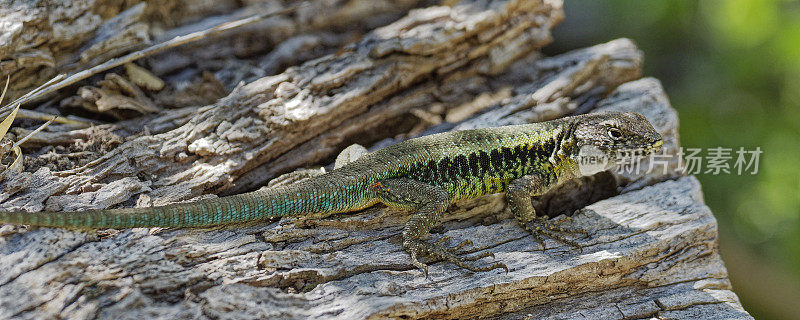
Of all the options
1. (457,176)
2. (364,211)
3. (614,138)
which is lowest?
(364,211)

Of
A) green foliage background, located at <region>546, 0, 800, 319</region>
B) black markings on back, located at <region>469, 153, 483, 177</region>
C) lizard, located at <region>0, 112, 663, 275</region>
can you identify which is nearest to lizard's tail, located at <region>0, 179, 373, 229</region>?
lizard, located at <region>0, 112, 663, 275</region>

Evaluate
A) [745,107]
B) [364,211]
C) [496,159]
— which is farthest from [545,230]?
[745,107]

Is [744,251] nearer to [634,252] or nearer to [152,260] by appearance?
[634,252]

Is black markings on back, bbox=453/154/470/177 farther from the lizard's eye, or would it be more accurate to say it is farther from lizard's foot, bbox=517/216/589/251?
the lizard's eye

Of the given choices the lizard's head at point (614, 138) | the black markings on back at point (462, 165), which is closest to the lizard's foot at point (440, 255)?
the black markings on back at point (462, 165)

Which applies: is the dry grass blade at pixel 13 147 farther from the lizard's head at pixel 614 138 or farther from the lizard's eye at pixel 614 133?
the lizard's eye at pixel 614 133

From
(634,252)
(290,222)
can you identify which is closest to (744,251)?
(634,252)

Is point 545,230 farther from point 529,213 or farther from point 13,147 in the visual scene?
point 13,147
